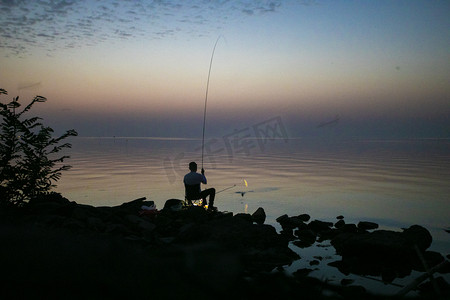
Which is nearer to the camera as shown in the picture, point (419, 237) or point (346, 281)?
point (346, 281)

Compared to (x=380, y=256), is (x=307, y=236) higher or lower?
lower

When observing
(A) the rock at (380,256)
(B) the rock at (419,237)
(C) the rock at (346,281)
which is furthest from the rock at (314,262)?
(B) the rock at (419,237)

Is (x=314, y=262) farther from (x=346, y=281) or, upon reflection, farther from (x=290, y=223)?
(x=290, y=223)

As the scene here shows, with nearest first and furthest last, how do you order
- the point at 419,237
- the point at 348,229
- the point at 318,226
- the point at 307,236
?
the point at 419,237 < the point at 307,236 < the point at 348,229 < the point at 318,226

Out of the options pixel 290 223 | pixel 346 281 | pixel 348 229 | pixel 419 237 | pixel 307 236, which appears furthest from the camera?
pixel 290 223

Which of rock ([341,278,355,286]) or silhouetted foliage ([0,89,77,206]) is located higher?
silhouetted foliage ([0,89,77,206])

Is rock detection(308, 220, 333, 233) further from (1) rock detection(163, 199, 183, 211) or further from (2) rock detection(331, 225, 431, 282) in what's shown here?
(1) rock detection(163, 199, 183, 211)

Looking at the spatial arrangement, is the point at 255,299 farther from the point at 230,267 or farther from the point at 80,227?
the point at 80,227

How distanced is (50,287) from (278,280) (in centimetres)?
144

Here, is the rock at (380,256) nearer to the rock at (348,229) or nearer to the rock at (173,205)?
the rock at (348,229)

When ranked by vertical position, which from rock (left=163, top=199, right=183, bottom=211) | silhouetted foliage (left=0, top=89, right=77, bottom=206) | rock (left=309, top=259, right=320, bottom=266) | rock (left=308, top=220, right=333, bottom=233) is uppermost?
silhouetted foliage (left=0, top=89, right=77, bottom=206)

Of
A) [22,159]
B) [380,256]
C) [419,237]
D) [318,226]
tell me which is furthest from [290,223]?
[22,159]

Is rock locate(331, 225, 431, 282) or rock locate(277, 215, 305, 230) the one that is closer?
rock locate(331, 225, 431, 282)

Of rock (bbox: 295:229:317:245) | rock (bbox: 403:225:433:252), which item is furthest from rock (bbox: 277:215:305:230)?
rock (bbox: 403:225:433:252)
